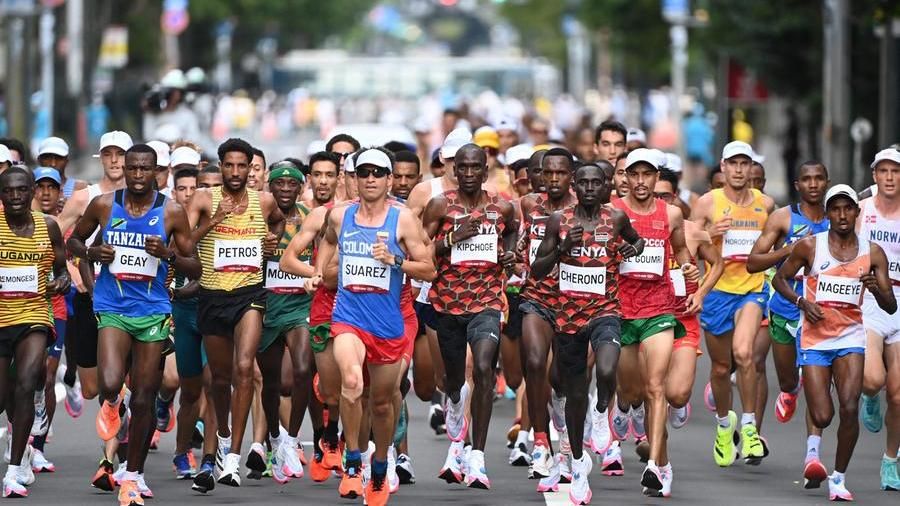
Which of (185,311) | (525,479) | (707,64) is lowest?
(525,479)

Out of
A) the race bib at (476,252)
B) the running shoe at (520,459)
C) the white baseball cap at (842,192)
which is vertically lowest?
the running shoe at (520,459)

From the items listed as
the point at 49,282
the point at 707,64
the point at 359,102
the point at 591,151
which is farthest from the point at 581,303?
the point at 359,102

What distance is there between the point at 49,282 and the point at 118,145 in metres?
1.62

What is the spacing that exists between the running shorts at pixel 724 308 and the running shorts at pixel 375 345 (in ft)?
10.7

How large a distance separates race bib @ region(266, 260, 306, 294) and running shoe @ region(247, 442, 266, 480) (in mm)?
929

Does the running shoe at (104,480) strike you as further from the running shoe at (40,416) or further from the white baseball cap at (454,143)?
the white baseball cap at (454,143)

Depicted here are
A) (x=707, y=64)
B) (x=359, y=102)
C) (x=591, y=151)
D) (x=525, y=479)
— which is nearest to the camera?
(x=525, y=479)

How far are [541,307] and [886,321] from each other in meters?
1.98

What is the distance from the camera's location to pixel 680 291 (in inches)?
547

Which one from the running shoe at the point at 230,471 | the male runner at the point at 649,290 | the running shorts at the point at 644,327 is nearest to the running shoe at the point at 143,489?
the running shoe at the point at 230,471

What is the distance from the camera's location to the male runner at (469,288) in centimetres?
1320

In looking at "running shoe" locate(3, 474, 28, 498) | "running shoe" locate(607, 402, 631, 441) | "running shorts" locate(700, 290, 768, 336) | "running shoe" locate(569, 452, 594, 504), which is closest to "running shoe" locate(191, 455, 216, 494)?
"running shoe" locate(3, 474, 28, 498)

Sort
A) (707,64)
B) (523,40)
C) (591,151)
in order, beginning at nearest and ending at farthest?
(591,151) < (707,64) < (523,40)

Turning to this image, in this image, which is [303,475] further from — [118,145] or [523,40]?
[523,40]
